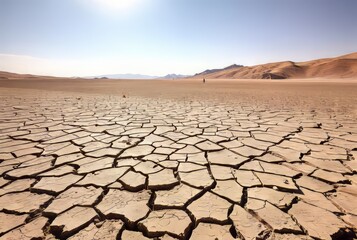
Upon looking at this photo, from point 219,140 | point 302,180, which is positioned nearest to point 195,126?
point 219,140

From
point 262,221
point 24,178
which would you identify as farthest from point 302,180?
point 24,178

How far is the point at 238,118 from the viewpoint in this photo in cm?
390

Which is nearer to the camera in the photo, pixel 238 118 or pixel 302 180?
pixel 302 180

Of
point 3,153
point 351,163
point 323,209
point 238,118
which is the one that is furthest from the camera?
point 238,118

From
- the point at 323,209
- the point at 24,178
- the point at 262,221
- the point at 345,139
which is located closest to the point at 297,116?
the point at 345,139

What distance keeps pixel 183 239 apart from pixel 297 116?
12.8 feet

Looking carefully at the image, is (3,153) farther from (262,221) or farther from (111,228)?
(262,221)

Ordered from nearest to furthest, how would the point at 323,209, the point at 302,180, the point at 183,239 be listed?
1. the point at 183,239
2. the point at 323,209
3. the point at 302,180

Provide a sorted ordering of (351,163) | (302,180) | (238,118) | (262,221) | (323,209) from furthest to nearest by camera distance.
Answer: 1. (238,118)
2. (351,163)
3. (302,180)
4. (323,209)
5. (262,221)

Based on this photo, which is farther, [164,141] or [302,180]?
[164,141]

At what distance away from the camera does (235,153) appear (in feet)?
7.11

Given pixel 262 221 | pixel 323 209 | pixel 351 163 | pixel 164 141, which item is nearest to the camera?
pixel 262 221

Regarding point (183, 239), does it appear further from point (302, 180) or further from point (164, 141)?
point (164, 141)

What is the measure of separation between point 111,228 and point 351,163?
2.12 metres
